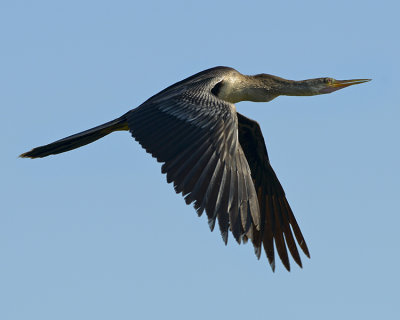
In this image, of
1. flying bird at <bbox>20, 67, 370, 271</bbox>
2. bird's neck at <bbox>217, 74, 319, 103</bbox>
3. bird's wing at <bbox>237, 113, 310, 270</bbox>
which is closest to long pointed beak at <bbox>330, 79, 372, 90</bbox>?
flying bird at <bbox>20, 67, 370, 271</bbox>

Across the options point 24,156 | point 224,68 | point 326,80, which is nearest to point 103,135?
point 24,156

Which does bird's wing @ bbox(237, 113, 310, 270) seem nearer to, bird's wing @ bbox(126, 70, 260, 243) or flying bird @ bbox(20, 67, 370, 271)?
flying bird @ bbox(20, 67, 370, 271)

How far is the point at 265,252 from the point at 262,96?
98.9 inches

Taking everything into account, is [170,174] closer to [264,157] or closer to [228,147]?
[228,147]

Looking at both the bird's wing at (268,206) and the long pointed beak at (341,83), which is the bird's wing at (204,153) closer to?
the bird's wing at (268,206)

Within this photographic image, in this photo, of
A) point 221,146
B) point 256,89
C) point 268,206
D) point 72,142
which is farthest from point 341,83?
point 72,142

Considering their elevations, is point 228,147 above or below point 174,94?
below

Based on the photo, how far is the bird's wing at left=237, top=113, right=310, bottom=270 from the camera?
12.8 meters

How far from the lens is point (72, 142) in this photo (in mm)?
12484

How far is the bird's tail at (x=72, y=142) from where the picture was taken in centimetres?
1243

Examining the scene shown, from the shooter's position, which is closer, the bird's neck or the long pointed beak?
the bird's neck

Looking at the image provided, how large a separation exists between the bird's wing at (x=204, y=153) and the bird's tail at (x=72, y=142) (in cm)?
98

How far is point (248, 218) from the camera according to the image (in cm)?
984

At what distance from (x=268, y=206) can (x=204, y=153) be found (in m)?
3.28
